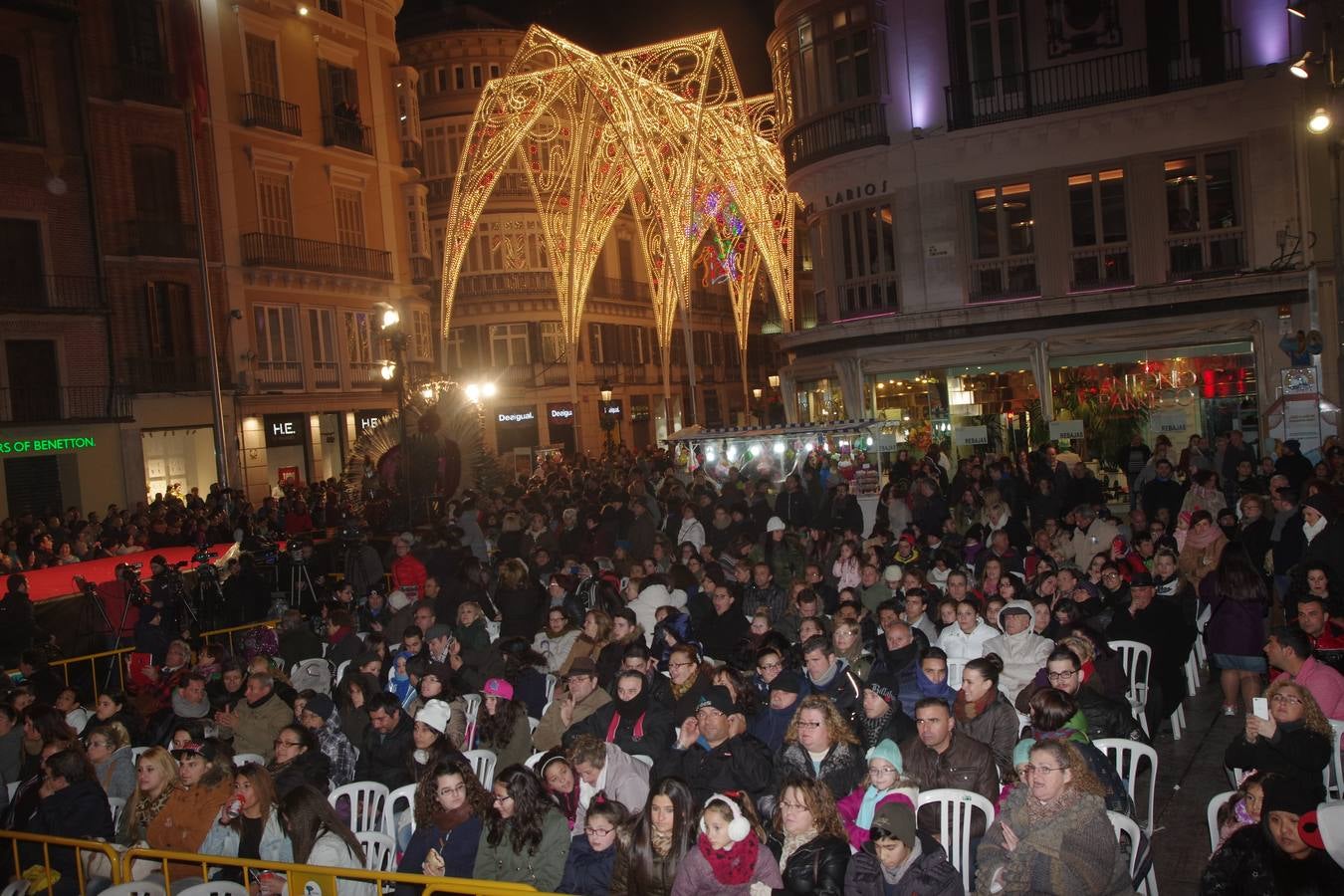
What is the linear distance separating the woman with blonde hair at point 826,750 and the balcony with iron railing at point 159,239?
26.9 meters

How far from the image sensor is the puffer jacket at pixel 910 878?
5.30m

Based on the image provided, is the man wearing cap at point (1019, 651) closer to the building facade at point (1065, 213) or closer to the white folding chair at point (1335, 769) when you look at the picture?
the white folding chair at point (1335, 769)

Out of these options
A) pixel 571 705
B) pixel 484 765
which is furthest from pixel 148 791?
pixel 571 705

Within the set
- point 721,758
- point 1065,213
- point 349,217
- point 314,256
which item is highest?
point 349,217

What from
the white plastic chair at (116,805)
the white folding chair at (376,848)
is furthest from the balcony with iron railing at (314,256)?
the white folding chair at (376,848)

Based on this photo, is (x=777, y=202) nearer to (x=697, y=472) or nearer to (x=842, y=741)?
→ (x=697, y=472)

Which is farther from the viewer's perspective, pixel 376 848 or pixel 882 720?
pixel 882 720

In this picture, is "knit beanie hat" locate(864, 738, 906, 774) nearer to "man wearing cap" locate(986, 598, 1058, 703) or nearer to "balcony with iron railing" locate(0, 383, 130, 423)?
"man wearing cap" locate(986, 598, 1058, 703)

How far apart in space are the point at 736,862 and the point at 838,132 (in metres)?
19.6

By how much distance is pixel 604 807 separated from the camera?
6113 mm

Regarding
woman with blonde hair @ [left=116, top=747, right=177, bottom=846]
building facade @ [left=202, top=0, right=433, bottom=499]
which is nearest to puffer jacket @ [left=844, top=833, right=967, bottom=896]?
woman with blonde hair @ [left=116, top=747, right=177, bottom=846]

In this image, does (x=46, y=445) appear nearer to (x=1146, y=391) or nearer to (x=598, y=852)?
(x=1146, y=391)

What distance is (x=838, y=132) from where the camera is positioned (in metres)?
22.7

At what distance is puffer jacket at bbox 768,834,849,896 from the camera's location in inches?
215
